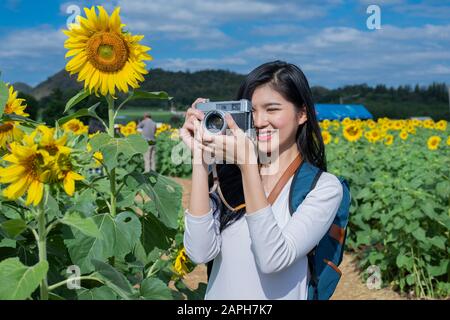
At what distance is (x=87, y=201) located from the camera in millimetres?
1828

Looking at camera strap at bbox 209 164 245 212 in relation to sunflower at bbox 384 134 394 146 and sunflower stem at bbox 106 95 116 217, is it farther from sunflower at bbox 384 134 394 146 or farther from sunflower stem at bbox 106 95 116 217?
sunflower at bbox 384 134 394 146

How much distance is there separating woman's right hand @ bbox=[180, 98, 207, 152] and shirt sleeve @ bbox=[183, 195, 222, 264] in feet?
0.55

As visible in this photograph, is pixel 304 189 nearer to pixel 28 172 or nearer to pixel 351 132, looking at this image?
pixel 28 172

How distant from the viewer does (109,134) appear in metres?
1.75

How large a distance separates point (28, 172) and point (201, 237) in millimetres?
504

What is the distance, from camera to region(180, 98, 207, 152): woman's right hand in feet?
5.11

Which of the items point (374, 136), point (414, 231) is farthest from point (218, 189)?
point (374, 136)

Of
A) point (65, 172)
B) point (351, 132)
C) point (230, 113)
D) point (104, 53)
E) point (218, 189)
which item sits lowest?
point (351, 132)

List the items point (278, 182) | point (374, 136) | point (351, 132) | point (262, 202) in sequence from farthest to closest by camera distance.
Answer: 1. point (374, 136)
2. point (351, 132)
3. point (278, 182)
4. point (262, 202)

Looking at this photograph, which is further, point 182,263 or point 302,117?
point 182,263
